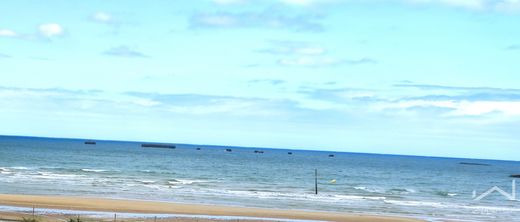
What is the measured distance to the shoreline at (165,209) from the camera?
126 ft

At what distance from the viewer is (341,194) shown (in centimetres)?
6075

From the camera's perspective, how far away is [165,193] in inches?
2047

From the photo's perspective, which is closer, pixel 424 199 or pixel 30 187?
pixel 30 187

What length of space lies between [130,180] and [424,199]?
26.1m

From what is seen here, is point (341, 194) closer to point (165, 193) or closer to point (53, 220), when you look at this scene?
point (165, 193)

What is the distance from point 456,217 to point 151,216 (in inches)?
747

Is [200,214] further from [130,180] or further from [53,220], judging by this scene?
[130,180]

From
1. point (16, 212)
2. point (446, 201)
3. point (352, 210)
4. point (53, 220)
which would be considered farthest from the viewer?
point (446, 201)

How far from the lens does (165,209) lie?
40500 mm

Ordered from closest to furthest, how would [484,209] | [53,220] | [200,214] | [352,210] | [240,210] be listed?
[53,220] → [200,214] → [240,210] → [352,210] → [484,209]

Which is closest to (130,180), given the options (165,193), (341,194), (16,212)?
(165,193)

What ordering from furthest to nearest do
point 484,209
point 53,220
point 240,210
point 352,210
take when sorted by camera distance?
1. point 484,209
2. point 352,210
3. point 240,210
4. point 53,220

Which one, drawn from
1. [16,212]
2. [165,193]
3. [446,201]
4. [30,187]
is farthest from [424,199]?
[16,212]

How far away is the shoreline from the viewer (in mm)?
38500
